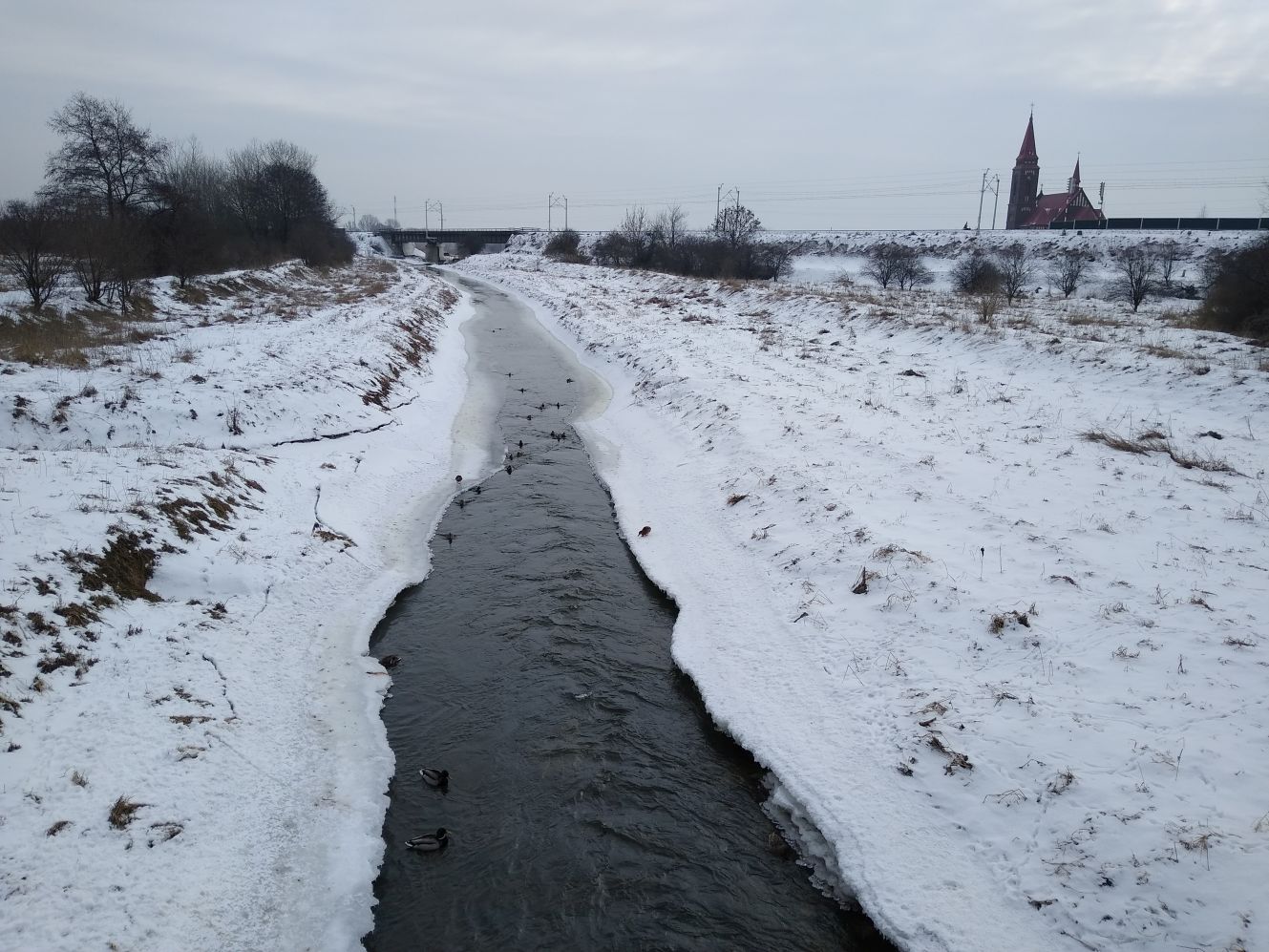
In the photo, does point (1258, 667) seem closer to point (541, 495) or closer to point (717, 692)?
point (717, 692)

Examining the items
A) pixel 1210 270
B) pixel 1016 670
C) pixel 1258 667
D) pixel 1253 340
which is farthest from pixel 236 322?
pixel 1210 270

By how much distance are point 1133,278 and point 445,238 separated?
385 ft

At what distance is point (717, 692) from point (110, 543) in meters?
7.45

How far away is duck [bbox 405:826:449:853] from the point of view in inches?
234

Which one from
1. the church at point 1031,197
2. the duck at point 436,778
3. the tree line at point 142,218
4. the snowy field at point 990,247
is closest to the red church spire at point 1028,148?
the church at point 1031,197

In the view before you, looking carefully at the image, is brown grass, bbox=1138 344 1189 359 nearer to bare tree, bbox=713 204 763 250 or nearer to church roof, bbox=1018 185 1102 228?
bare tree, bbox=713 204 763 250

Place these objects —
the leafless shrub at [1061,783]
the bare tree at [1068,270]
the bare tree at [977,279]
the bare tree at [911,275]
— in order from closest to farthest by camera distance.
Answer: the leafless shrub at [1061,783] < the bare tree at [977,279] < the bare tree at [1068,270] < the bare tree at [911,275]

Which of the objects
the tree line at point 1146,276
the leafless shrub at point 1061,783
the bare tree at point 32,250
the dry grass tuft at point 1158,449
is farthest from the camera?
the tree line at point 1146,276

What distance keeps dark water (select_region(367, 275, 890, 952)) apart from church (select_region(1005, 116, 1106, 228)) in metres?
98.2

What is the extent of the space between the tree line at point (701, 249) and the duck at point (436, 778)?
5259 cm

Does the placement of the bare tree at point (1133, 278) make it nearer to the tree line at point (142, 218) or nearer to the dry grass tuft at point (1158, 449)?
the dry grass tuft at point (1158, 449)

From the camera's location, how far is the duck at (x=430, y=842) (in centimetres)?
594

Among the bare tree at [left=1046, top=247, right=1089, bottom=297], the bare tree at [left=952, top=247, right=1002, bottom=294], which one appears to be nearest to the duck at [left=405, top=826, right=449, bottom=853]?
the bare tree at [left=952, top=247, right=1002, bottom=294]

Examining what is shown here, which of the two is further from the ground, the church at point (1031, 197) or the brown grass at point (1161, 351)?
Answer: the church at point (1031, 197)
